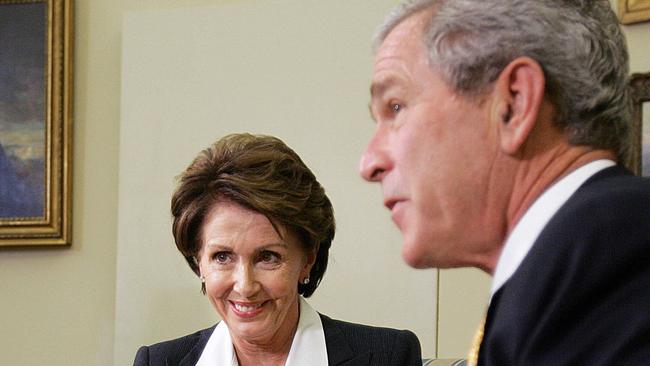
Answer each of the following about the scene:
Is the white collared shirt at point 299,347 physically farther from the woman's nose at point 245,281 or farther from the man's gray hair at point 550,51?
the man's gray hair at point 550,51

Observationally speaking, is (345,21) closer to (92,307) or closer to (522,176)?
(92,307)

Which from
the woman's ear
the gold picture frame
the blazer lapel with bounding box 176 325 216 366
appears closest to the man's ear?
the woman's ear

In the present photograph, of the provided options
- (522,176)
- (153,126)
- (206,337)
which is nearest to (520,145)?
(522,176)

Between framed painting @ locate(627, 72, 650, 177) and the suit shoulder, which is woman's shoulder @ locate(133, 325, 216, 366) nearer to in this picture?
the suit shoulder

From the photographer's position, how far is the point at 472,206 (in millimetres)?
1183

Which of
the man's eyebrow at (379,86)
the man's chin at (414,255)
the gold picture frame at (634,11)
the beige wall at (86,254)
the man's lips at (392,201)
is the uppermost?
the man's eyebrow at (379,86)

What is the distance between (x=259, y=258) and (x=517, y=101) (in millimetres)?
2336

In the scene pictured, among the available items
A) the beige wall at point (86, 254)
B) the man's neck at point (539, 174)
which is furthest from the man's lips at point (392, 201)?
the beige wall at point (86, 254)

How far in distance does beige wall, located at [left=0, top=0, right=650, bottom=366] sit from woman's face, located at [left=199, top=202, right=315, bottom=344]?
167 centimetres

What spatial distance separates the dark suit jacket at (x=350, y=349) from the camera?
3.47m

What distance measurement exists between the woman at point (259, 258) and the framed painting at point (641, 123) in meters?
1.14

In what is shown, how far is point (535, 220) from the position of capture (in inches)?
44.7

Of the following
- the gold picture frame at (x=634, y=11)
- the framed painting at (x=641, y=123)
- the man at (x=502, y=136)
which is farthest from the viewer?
the gold picture frame at (x=634, y=11)

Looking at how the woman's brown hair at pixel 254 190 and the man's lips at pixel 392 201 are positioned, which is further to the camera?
the woman's brown hair at pixel 254 190
